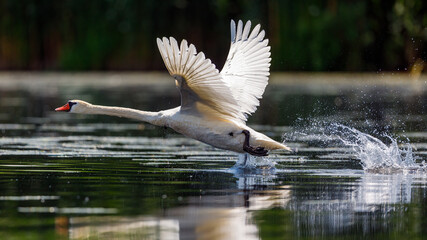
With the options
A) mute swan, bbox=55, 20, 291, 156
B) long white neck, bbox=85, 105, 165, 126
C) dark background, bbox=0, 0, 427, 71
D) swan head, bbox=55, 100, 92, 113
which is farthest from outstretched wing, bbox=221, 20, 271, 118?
dark background, bbox=0, 0, 427, 71

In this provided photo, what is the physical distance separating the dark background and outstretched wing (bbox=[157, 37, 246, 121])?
22797 millimetres

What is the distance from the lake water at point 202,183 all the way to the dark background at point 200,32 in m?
15.3

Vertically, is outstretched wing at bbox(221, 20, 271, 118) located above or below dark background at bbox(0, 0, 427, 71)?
below

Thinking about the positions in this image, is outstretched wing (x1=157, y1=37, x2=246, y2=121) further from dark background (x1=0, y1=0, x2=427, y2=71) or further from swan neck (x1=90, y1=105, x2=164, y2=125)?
dark background (x1=0, y1=0, x2=427, y2=71)

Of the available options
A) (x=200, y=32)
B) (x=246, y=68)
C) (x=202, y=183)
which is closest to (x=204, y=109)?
(x=246, y=68)

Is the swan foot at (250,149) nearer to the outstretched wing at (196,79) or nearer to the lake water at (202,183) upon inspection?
the lake water at (202,183)

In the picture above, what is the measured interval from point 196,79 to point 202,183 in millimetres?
1388

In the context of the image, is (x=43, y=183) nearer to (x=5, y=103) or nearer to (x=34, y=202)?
(x=34, y=202)

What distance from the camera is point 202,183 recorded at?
10438mm

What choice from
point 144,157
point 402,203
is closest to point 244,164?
point 144,157

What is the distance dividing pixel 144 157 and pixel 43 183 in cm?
295

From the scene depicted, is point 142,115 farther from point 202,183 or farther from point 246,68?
point 246,68

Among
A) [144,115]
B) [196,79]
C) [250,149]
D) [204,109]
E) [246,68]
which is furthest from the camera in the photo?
[246,68]

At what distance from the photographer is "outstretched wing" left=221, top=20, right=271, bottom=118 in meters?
12.9
